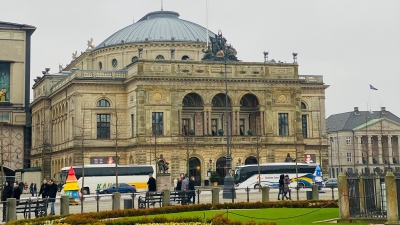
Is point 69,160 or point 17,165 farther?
point 17,165

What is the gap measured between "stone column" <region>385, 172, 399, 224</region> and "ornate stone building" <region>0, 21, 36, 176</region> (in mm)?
86292

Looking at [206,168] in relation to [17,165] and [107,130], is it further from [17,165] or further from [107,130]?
[17,165]

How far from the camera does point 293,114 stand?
99375mm

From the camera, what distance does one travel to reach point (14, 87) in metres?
108

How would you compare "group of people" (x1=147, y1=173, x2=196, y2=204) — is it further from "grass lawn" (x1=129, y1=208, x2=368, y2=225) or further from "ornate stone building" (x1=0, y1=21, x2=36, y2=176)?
"ornate stone building" (x1=0, y1=21, x2=36, y2=176)

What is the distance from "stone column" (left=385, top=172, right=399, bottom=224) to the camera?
2770cm

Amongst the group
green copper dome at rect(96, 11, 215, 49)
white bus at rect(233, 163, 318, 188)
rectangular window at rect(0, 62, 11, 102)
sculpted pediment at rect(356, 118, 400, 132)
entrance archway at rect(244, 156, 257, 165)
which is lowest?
white bus at rect(233, 163, 318, 188)

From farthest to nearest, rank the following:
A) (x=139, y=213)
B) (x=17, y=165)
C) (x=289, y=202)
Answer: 1. (x=17, y=165)
2. (x=289, y=202)
3. (x=139, y=213)

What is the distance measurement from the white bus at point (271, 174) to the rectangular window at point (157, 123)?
1447 cm

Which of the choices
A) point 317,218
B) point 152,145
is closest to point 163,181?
point 152,145

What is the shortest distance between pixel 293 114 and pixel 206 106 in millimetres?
12513

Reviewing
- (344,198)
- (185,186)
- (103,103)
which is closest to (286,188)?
(185,186)

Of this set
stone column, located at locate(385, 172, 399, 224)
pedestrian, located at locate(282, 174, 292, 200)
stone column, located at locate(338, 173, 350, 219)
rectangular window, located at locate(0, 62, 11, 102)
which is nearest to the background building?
rectangular window, located at locate(0, 62, 11, 102)

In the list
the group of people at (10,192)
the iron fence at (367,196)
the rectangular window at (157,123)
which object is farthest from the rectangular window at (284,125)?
the iron fence at (367,196)
